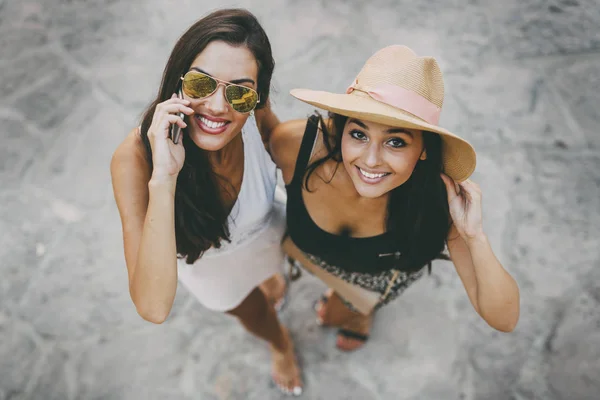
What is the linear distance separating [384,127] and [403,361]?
2.00 metres

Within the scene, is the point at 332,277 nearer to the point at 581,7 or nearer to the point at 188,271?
the point at 188,271

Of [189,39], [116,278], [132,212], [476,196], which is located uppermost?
[189,39]

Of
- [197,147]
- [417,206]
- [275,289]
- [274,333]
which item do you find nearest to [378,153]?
[417,206]

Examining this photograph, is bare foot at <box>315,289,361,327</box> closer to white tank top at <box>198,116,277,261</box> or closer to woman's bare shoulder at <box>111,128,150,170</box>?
white tank top at <box>198,116,277,261</box>

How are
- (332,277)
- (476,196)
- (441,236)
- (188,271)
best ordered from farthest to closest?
(332,277)
(188,271)
(441,236)
(476,196)

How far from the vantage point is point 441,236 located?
2004 mm

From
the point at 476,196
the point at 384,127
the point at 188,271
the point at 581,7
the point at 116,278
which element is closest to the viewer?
the point at 384,127

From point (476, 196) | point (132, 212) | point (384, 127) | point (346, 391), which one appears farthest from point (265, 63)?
point (346, 391)

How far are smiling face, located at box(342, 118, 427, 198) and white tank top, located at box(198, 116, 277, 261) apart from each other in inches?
16.8

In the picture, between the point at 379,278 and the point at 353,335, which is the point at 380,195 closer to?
the point at 379,278

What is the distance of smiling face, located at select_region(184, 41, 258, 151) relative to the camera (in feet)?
5.53

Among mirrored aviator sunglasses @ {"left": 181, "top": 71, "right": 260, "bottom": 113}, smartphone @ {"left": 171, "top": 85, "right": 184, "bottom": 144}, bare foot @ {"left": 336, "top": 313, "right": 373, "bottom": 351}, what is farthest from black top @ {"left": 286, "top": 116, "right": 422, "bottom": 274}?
bare foot @ {"left": 336, "top": 313, "right": 373, "bottom": 351}

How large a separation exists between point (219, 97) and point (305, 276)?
2.07 metres

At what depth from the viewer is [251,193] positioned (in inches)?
81.4
